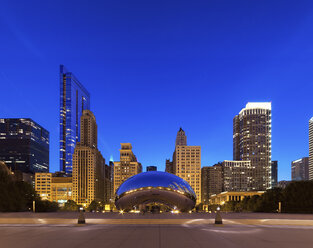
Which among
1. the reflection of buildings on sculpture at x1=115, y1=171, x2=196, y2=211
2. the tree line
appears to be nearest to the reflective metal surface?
the reflection of buildings on sculpture at x1=115, y1=171, x2=196, y2=211

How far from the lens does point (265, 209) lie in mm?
70938

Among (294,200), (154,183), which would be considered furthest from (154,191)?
(294,200)

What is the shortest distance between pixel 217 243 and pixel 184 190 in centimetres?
5216

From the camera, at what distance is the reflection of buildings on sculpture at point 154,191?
63.0 m

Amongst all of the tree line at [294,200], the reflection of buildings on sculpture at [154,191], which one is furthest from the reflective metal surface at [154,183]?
the tree line at [294,200]

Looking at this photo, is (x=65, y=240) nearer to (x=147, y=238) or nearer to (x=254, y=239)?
(x=147, y=238)

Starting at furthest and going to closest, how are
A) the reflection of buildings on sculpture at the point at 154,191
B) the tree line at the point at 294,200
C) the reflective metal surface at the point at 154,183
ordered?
the reflective metal surface at the point at 154,183
the reflection of buildings on sculpture at the point at 154,191
the tree line at the point at 294,200

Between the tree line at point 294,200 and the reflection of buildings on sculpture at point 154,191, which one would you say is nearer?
the tree line at point 294,200

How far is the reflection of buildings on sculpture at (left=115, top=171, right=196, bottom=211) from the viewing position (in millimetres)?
62969

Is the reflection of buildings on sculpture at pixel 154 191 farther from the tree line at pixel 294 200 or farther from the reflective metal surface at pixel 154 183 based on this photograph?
the tree line at pixel 294 200

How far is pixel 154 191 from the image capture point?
63062 millimetres

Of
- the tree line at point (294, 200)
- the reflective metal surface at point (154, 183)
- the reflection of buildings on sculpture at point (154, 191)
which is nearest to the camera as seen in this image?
the tree line at point (294, 200)

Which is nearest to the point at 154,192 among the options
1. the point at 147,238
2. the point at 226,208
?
the point at 147,238

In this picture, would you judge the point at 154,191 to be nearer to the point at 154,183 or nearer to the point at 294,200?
the point at 154,183
